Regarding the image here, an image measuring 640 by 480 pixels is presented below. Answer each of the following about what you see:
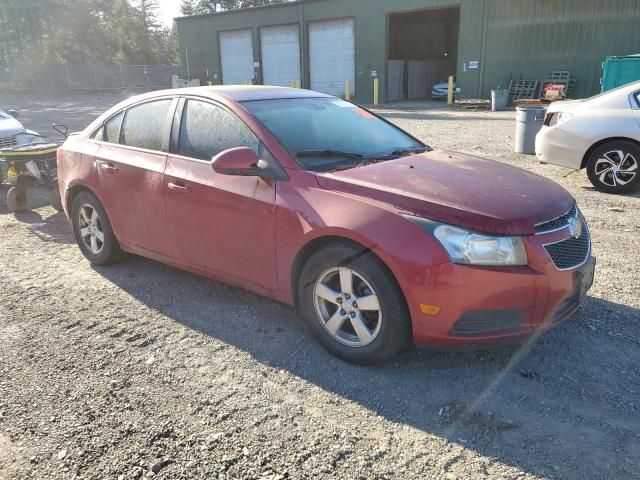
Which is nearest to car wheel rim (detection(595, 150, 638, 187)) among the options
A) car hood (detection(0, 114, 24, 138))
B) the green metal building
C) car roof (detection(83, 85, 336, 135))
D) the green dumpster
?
car roof (detection(83, 85, 336, 135))

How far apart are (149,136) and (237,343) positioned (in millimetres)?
1936

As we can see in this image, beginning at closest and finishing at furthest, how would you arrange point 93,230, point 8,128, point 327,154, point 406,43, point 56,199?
point 327,154 < point 93,230 < point 56,199 < point 8,128 < point 406,43

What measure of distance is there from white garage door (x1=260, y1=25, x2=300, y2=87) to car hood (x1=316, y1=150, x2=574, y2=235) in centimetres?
2661

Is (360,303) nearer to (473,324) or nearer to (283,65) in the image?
(473,324)

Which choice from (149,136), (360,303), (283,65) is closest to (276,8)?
(283,65)

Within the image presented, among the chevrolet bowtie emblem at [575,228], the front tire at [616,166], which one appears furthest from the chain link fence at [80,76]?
the chevrolet bowtie emblem at [575,228]

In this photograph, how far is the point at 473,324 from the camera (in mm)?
2891

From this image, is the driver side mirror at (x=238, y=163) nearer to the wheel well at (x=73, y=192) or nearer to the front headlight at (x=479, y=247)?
the front headlight at (x=479, y=247)

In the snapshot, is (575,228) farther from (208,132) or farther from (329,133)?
(208,132)

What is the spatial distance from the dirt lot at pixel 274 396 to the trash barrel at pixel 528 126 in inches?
229

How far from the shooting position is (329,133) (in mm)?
3875

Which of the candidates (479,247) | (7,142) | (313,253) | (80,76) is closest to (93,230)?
(313,253)

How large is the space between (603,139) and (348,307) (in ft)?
18.9

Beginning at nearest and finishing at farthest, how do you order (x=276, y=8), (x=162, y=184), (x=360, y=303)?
(x=360, y=303) → (x=162, y=184) → (x=276, y=8)
